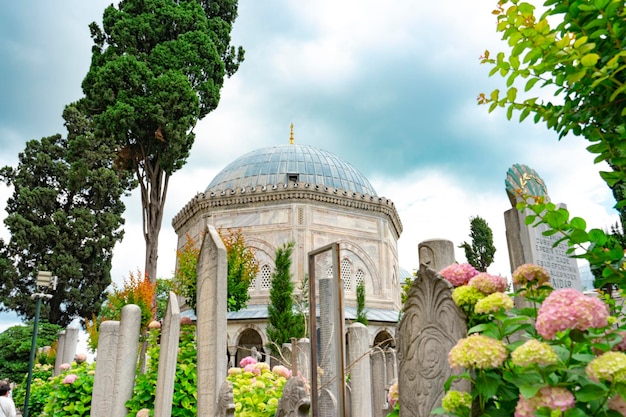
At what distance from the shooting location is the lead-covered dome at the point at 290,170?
24470 millimetres

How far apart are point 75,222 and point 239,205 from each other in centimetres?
833

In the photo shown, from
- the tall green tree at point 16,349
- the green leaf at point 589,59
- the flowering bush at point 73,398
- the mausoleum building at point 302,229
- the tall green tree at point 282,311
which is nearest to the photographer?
the green leaf at point 589,59

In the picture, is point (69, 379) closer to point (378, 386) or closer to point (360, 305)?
point (378, 386)

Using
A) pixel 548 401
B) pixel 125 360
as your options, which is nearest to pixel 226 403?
pixel 125 360

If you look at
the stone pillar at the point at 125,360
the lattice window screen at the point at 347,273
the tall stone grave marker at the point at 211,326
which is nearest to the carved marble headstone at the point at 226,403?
the tall stone grave marker at the point at 211,326

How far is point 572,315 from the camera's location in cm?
143

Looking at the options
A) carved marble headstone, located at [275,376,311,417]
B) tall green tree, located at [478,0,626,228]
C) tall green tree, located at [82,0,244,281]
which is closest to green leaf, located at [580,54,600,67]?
tall green tree, located at [478,0,626,228]

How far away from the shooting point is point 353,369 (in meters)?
7.17

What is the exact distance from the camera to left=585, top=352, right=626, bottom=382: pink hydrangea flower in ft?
4.37

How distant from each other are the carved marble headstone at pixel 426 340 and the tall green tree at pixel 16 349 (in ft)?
66.7

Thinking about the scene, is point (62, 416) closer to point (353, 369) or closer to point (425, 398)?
point (353, 369)

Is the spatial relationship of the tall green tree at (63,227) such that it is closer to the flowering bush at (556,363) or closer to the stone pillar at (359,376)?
the stone pillar at (359,376)

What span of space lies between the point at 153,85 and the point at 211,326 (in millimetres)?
12778

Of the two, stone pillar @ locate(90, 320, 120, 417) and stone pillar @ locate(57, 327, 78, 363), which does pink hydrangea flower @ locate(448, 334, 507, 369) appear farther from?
stone pillar @ locate(57, 327, 78, 363)
